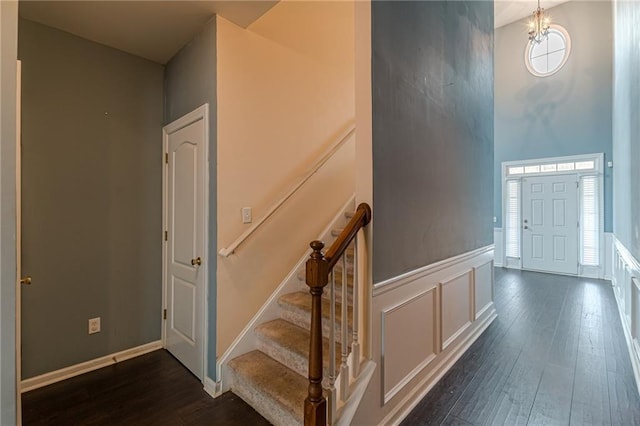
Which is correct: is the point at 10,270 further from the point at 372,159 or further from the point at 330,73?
the point at 330,73

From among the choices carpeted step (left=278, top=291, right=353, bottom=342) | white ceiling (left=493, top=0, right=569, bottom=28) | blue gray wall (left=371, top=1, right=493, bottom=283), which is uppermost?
white ceiling (left=493, top=0, right=569, bottom=28)

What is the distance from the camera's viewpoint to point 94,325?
2.45 metres

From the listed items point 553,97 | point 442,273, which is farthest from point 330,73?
point 553,97

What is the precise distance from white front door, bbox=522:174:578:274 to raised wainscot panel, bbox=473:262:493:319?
3.73 metres

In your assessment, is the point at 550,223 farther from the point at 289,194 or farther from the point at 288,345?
the point at 288,345

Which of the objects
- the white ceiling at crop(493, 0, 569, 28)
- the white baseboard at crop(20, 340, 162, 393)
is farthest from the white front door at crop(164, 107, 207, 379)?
the white ceiling at crop(493, 0, 569, 28)

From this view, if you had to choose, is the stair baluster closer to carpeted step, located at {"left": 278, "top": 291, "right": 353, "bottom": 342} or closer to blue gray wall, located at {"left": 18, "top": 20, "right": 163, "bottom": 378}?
carpeted step, located at {"left": 278, "top": 291, "right": 353, "bottom": 342}

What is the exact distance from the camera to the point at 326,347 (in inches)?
78.0

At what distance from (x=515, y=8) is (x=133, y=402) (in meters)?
8.61

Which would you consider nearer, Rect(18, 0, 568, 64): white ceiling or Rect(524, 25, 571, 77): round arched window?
Rect(18, 0, 568, 64): white ceiling

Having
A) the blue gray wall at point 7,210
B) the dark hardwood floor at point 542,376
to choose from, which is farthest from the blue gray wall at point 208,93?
the dark hardwood floor at point 542,376

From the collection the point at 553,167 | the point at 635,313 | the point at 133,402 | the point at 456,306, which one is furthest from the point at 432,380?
the point at 553,167

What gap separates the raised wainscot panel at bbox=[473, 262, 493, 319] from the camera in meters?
2.96

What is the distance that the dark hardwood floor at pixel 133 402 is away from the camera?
1853 millimetres
